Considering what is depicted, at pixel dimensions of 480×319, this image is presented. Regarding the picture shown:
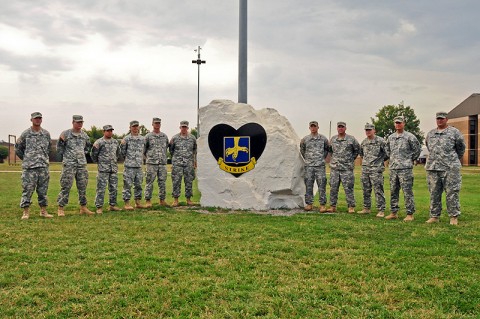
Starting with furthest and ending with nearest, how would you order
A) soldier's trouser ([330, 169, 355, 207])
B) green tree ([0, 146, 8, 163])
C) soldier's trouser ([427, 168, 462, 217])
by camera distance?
1. green tree ([0, 146, 8, 163])
2. soldier's trouser ([330, 169, 355, 207])
3. soldier's trouser ([427, 168, 462, 217])

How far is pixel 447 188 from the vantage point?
295 inches

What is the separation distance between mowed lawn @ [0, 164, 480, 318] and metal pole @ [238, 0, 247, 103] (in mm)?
4396

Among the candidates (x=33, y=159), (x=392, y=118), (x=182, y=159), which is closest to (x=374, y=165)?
(x=182, y=159)

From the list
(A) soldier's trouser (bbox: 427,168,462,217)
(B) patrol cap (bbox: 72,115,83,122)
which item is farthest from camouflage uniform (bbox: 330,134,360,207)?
(B) patrol cap (bbox: 72,115,83,122)

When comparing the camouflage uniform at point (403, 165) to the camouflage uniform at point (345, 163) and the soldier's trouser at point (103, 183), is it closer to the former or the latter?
the camouflage uniform at point (345, 163)

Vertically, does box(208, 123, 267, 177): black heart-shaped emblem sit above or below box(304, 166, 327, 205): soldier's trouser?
above

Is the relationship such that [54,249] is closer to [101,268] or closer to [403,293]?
[101,268]

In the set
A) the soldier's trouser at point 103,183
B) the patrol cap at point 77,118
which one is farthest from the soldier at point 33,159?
the soldier's trouser at point 103,183

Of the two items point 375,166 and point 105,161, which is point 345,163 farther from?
point 105,161

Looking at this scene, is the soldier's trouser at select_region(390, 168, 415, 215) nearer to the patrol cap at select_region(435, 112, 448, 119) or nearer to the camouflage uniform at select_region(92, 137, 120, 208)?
the patrol cap at select_region(435, 112, 448, 119)

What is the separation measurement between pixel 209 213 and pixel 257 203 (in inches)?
44.5

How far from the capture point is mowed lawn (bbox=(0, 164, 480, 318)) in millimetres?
3553

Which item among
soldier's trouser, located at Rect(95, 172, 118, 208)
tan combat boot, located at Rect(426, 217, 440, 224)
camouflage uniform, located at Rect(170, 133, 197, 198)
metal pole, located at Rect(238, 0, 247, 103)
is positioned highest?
metal pole, located at Rect(238, 0, 247, 103)

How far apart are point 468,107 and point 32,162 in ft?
174
